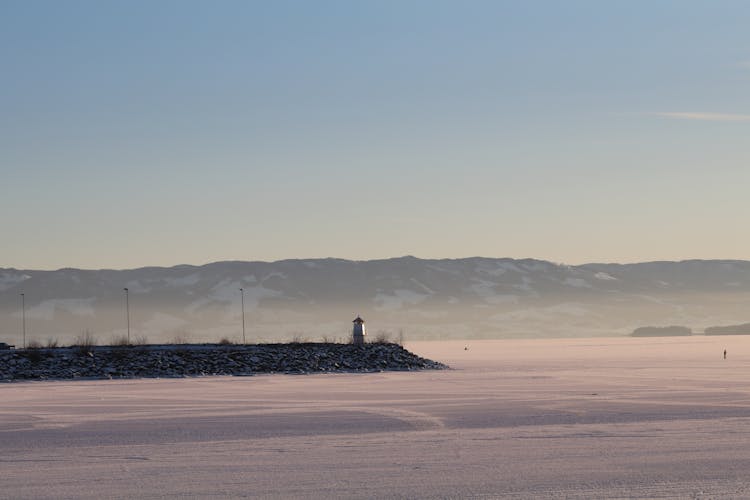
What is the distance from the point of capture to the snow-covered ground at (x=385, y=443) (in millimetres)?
14172

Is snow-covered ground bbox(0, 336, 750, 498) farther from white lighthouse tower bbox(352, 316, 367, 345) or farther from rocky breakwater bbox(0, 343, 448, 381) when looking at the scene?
white lighthouse tower bbox(352, 316, 367, 345)

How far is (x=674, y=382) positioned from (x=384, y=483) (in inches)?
1028

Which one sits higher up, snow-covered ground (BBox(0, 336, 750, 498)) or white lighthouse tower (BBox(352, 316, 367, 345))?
white lighthouse tower (BBox(352, 316, 367, 345))

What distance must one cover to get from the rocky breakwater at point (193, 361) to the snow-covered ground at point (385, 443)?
16.5 meters

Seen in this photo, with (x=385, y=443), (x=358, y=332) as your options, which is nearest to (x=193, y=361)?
(x=358, y=332)

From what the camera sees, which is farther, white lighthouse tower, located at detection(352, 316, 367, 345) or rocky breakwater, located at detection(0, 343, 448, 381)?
white lighthouse tower, located at detection(352, 316, 367, 345)

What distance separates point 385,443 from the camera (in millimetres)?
19062

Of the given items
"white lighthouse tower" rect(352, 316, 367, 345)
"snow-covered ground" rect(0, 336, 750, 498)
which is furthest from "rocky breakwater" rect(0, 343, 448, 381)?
"snow-covered ground" rect(0, 336, 750, 498)

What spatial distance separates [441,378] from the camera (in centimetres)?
4466

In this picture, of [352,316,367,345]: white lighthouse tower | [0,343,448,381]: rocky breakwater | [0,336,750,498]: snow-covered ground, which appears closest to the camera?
[0,336,750,498]: snow-covered ground

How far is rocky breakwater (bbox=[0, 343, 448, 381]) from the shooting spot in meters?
52.2

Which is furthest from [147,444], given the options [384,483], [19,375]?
[19,375]

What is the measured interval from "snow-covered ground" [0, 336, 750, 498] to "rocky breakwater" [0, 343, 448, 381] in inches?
649

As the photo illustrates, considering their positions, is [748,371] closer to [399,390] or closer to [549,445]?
[399,390]
